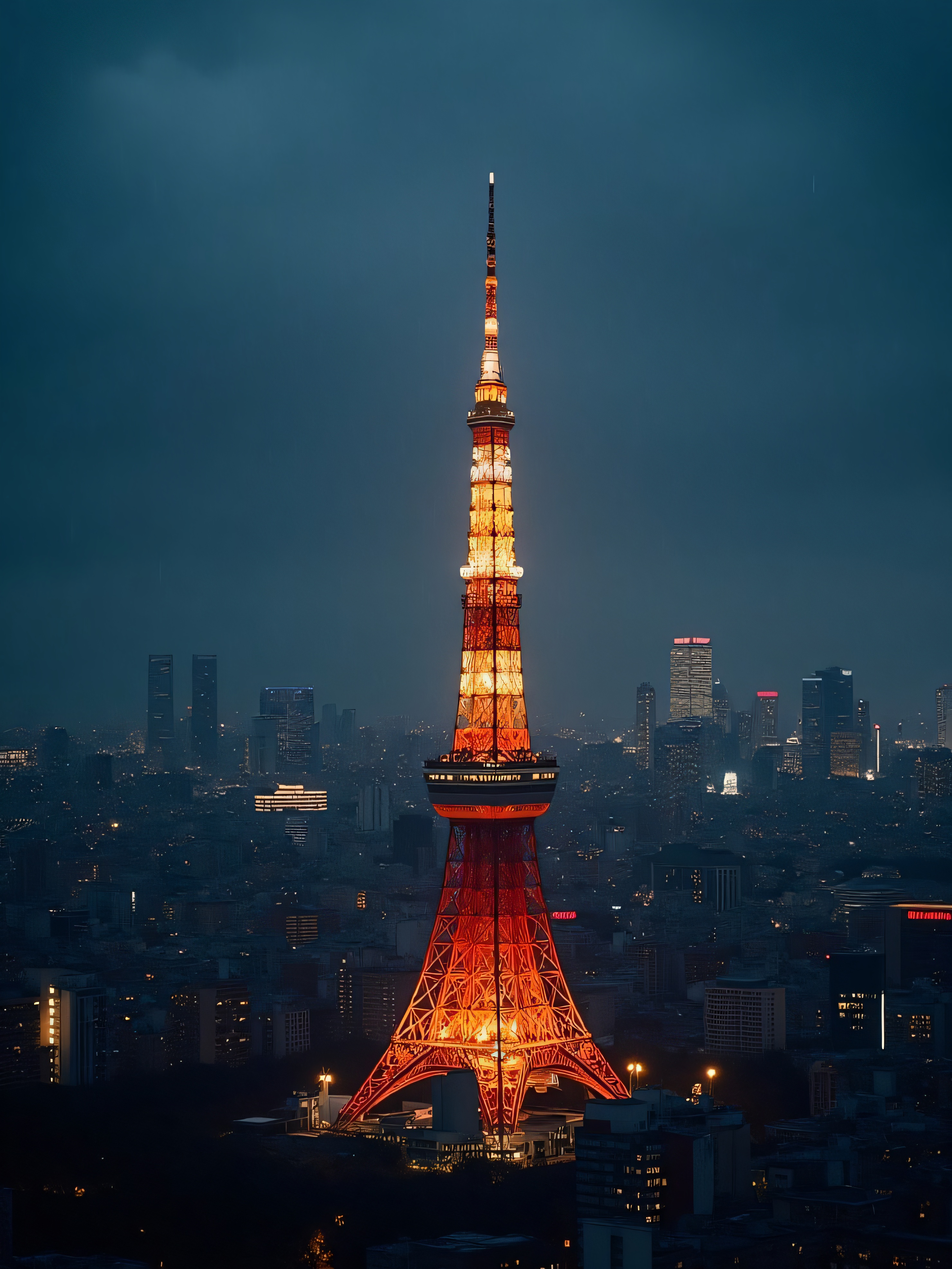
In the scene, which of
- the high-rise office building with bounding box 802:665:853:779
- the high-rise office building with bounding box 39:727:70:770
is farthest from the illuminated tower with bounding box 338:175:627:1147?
the high-rise office building with bounding box 802:665:853:779

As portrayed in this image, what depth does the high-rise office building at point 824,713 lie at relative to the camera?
347ft

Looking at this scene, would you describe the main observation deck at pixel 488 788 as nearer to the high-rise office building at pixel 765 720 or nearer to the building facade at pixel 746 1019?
the building facade at pixel 746 1019

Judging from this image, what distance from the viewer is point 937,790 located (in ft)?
297

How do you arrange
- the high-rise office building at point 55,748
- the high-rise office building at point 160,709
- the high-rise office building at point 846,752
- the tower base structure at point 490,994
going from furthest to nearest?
the high-rise office building at point 846,752
the high-rise office building at point 160,709
the high-rise office building at point 55,748
the tower base structure at point 490,994

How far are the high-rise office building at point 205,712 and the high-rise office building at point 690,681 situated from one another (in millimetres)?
25345

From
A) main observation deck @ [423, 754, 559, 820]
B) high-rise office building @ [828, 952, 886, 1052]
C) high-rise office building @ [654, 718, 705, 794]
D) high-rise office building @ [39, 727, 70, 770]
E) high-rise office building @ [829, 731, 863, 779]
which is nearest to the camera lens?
main observation deck @ [423, 754, 559, 820]

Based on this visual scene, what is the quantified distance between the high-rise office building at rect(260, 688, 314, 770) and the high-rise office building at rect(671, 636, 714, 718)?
20.1 m

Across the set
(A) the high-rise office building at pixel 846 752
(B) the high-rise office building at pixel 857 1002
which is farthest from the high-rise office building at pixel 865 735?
(B) the high-rise office building at pixel 857 1002

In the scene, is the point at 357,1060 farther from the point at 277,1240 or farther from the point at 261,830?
the point at 261,830

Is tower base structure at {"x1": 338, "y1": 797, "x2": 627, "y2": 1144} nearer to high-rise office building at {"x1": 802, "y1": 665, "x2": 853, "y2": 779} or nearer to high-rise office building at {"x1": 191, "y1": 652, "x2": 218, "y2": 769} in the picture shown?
high-rise office building at {"x1": 191, "y1": 652, "x2": 218, "y2": 769}

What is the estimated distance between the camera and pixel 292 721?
96.6 m

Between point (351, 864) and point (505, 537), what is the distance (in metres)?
47.4

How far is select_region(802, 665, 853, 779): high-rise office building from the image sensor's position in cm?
10569

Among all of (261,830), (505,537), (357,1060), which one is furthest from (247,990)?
(261,830)
